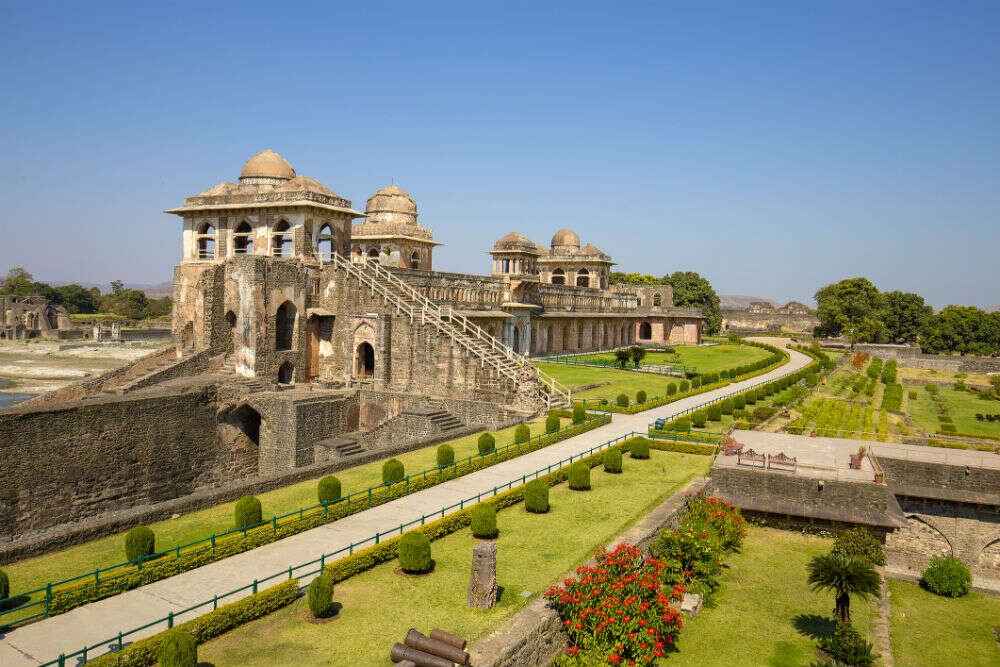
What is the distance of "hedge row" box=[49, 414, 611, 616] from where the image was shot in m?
13.8

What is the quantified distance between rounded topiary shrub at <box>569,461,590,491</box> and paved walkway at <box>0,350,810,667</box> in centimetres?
185

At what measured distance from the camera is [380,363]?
36.0 m

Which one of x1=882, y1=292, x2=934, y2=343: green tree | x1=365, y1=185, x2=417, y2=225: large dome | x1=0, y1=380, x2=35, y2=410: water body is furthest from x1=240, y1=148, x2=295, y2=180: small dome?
x1=882, y1=292, x2=934, y2=343: green tree

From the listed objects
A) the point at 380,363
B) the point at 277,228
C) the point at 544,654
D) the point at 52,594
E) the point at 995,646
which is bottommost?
the point at 995,646

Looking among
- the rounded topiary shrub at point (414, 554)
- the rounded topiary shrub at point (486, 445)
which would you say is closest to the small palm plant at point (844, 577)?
the rounded topiary shrub at point (414, 554)

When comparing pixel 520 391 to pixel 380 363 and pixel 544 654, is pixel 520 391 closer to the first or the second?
pixel 380 363

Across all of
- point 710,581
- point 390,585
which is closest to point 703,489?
point 710,581

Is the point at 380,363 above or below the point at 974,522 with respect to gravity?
above

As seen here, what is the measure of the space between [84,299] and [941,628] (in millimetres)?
159192

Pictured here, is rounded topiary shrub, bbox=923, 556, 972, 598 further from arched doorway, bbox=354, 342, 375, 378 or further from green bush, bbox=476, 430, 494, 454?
arched doorway, bbox=354, 342, 375, 378

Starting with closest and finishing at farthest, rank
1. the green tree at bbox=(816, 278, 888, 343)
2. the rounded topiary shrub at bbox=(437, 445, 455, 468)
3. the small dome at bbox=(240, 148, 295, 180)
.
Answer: the rounded topiary shrub at bbox=(437, 445, 455, 468) → the small dome at bbox=(240, 148, 295, 180) → the green tree at bbox=(816, 278, 888, 343)

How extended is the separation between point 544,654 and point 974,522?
16958 millimetres

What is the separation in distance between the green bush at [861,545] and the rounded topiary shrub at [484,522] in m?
9.24

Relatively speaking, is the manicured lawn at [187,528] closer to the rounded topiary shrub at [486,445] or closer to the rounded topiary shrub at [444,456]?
the rounded topiary shrub at [486,445]
